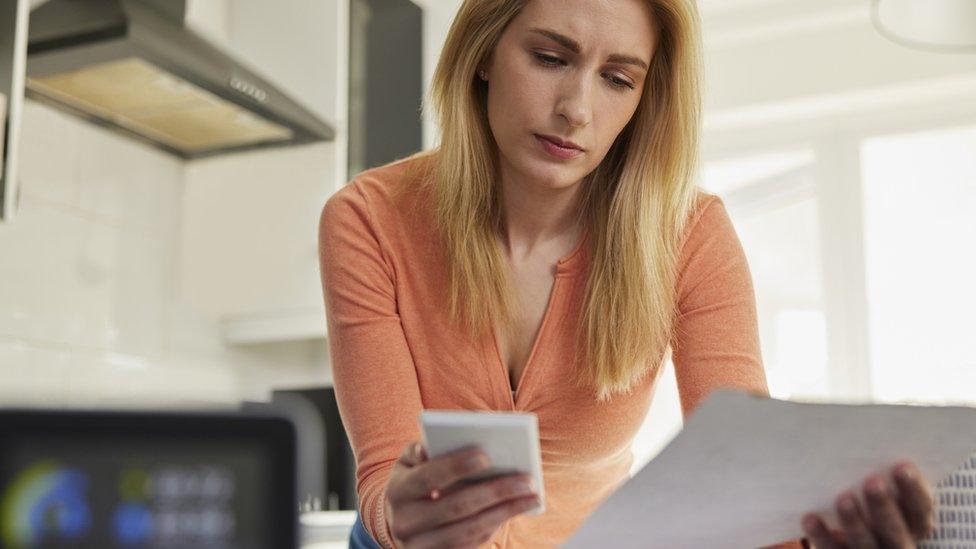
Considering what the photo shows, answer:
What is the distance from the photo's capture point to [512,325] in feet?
4.08

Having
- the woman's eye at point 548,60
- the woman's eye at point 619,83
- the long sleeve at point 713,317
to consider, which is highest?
the woman's eye at point 548,60

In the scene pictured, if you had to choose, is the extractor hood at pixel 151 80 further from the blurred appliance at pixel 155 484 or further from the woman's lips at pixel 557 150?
the blurred appliance at pixel 155 484

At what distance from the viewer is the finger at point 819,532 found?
2.69 feet

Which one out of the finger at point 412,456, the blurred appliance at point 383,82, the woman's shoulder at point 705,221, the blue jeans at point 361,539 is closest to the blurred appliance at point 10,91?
the blurred appliance at point 383,82

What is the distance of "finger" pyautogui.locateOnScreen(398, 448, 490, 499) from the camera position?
0.69 meters

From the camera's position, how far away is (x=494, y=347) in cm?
120

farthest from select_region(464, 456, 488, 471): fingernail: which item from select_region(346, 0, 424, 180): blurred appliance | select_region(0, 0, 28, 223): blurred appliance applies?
select_region(346, 0, 424, 180): blurred appliance

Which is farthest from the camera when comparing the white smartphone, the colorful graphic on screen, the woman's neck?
the woman's neck

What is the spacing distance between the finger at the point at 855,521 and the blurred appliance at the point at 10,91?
6.03ft

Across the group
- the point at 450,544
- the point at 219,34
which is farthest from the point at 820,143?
the point at 450,544

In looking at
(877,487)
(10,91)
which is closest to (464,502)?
(877,487)

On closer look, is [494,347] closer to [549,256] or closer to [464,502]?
[549,256]

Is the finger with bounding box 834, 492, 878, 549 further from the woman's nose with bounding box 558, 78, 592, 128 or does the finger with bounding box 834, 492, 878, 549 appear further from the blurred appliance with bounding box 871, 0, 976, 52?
the blurred appliance with bounding box 871, 0, 976, 52

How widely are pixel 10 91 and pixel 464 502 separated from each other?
1.82 meters
